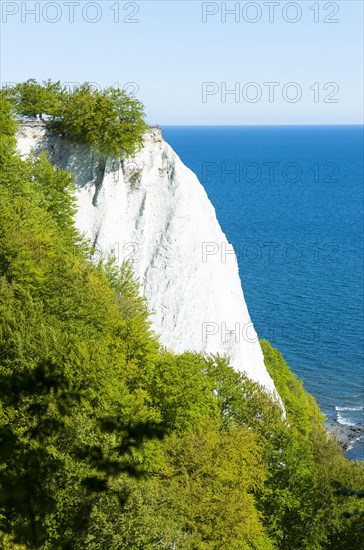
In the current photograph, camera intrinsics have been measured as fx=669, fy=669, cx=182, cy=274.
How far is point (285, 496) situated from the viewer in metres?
32.6

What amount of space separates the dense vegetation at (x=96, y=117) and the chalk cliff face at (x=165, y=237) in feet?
4.03

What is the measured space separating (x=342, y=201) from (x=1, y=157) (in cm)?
14576

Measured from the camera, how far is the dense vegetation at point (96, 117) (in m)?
47.9

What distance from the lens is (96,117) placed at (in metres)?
47.8

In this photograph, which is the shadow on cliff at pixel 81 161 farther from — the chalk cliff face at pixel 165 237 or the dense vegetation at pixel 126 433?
the dense vegetation at pixel 126 433

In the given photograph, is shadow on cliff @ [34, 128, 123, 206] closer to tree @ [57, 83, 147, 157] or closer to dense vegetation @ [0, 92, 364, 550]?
tree @ [57, 83, 147, 157]

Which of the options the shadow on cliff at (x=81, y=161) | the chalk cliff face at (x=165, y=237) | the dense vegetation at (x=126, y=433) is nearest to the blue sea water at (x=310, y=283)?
the chalk cliff face at (x=165, y=237)

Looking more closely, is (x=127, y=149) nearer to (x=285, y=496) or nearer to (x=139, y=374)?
(x=139, y=374)

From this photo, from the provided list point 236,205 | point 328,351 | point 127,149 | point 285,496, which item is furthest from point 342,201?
point 285,496

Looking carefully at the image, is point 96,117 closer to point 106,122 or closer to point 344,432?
point 106,122

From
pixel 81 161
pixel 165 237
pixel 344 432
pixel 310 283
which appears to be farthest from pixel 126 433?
pixel 310 283

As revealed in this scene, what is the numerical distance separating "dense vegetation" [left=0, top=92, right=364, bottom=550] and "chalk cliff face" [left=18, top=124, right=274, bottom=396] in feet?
15.5

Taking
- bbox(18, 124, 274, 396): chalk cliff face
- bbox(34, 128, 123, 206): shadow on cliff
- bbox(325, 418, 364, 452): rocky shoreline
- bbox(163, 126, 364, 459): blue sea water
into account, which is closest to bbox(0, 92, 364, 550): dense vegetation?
bbox(18, 124, 274, 396): chalk cliff face

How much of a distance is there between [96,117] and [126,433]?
33.0 m
